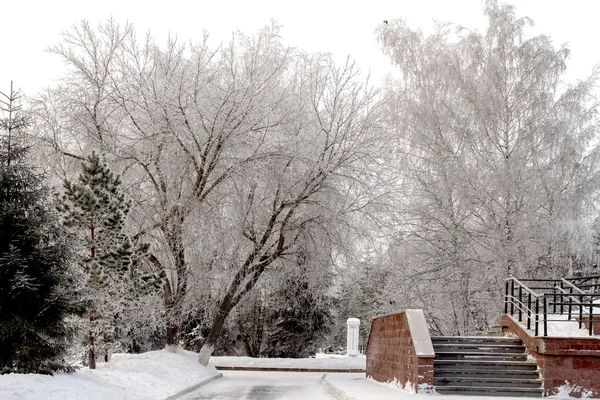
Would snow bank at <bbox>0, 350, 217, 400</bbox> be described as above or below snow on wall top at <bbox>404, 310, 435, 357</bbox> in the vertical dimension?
below

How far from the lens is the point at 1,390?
10.3 m

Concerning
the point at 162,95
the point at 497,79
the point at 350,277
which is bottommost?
the point at 350,277

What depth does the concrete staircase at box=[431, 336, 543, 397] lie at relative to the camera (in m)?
14.2

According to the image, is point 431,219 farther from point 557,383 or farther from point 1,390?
point 1,390

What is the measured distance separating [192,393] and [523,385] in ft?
25.6

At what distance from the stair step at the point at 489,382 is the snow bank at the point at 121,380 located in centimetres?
586

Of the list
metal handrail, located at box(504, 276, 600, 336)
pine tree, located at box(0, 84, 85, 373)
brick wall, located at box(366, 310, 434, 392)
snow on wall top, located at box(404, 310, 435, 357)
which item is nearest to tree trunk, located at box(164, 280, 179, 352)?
brick wall, located at box(366, 310, 434, 392)

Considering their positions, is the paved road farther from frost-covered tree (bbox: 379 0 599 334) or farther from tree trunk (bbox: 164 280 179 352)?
frost-covered tree (bbox: 379 0 599 334)

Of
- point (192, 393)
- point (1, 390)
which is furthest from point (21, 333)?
point (192, 393)

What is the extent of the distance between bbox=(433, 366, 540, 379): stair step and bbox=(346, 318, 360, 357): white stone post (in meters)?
17.0

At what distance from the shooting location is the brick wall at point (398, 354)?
14.0 metres

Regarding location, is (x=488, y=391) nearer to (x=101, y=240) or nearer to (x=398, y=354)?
(x=398, y=354)

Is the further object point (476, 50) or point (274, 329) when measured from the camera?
point (274, 329)

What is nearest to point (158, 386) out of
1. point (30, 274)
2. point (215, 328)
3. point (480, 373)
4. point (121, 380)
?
point (121, 380)
